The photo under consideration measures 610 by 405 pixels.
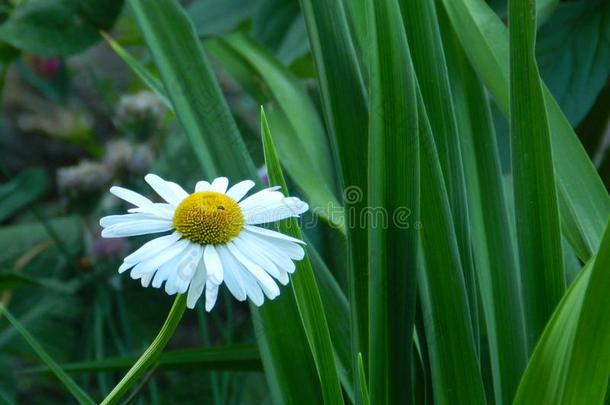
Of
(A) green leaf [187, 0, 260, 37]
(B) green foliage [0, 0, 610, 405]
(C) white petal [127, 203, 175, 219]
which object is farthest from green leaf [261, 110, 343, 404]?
(A) green leaf [187, 0, 260, 37]

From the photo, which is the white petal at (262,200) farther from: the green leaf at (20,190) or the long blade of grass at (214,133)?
the green leaf at (20,190)

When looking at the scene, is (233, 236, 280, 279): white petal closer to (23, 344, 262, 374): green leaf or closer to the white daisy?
the white daisy

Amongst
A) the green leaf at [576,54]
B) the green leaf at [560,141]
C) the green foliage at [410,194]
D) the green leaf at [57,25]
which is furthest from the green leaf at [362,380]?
the green leaf at [57,25]

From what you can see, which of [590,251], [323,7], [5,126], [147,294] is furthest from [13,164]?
[590,251]

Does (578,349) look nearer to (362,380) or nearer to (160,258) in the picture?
(362,380)

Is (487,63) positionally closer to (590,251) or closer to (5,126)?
(590,251)

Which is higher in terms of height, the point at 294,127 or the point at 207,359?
the point at 294,127

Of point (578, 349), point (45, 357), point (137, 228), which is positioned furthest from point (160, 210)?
point (578, 349)
